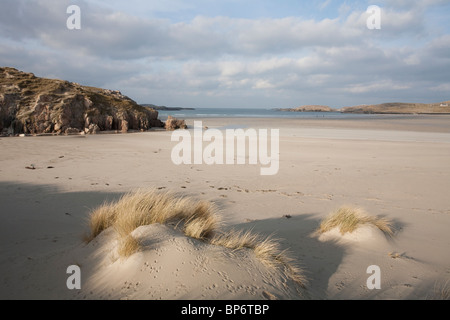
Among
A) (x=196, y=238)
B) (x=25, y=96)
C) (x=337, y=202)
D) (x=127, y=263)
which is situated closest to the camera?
(x=127, y=263)

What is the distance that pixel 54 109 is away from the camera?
1906 centimetres

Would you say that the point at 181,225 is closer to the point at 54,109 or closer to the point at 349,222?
the point at 349,222

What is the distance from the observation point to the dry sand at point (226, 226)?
2814 mm

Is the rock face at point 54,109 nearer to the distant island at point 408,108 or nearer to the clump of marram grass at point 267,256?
the clump of marram grass at point 267,256

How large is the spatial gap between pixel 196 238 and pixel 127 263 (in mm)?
848

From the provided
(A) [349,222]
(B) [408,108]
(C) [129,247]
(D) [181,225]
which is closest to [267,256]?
(D) [181,225]

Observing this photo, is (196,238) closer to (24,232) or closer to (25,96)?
(24,232)

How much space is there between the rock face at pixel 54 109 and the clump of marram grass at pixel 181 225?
17.2 metres

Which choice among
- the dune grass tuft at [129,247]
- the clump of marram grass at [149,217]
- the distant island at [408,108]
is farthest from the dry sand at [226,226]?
the distant island at [408,108]

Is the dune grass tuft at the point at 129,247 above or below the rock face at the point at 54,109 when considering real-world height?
below

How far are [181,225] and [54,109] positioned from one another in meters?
19.1
